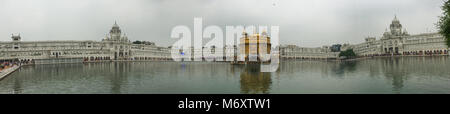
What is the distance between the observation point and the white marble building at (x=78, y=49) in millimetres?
79062

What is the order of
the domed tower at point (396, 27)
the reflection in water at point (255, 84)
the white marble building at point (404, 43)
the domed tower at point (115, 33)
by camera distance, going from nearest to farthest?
the reflection in water at point (255, 84) → the white marble building at point (404, 43) → the domed tower at point (396, 27) → the domed tower at point (115, 33)

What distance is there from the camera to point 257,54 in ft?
176

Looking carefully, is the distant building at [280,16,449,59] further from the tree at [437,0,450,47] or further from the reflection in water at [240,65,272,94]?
the reflection in water at [240,65,272,94]

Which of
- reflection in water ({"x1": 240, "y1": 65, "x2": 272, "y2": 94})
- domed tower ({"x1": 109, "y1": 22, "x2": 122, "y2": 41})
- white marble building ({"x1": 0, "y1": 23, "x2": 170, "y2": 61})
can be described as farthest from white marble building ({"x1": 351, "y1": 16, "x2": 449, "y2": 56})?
domed tower ({"x1": 109, "y1": 22, "x2": 122, "y2": 41})

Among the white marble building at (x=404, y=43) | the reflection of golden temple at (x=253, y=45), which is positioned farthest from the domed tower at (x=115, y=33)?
the white marble building at (x=404, y=43)

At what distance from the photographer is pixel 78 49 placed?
88.2m

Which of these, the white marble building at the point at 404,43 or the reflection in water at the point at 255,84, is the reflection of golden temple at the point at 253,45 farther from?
the white marble building at the point at 404,43

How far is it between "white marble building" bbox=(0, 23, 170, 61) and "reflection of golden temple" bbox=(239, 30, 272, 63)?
60.4 meters

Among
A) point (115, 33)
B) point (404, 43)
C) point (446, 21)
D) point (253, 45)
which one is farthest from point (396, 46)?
point (115, 33)

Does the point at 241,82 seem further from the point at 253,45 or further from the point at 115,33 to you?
the point at 115,33

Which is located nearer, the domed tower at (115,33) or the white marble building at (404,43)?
the white marble building at (404,43)

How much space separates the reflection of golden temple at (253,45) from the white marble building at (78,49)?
60.4 m

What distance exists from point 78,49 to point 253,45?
70515 mm
